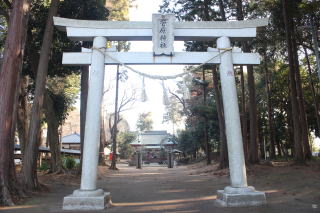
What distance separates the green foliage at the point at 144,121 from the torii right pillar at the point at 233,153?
54.4 meters

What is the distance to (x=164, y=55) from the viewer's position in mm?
8086

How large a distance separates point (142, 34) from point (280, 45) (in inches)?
565

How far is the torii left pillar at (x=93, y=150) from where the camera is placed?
7020 millimetres

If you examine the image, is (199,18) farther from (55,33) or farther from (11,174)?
(11,174)

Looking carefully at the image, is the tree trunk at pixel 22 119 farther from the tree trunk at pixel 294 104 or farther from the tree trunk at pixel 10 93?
the tree trunk at pixel 294 104

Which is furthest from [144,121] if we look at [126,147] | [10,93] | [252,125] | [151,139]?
[10,93]

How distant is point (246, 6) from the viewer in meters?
18.4

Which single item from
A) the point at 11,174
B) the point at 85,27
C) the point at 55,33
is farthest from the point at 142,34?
the point at 55,33

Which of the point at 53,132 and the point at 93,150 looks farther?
the point at 53,132

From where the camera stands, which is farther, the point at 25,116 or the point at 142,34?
the point at 25,116

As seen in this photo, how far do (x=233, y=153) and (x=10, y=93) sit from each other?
5900 millimetres

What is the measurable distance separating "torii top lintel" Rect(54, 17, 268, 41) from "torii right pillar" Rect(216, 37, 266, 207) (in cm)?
31

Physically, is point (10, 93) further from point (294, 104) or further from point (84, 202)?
point (294, 104)

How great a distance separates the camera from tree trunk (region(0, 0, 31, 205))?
7.92 meters
